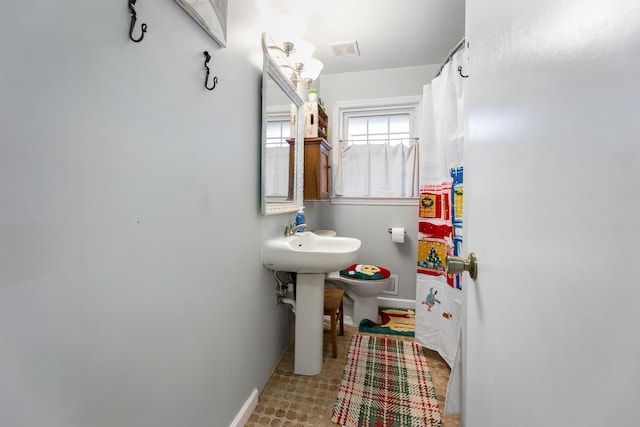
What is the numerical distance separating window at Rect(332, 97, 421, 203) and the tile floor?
149 cm

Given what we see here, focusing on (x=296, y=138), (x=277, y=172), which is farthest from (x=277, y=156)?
(x=296, y=138)

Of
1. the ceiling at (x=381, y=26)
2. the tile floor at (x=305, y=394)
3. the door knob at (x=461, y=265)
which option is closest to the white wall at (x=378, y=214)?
the ceiling at (x=381, y=26)

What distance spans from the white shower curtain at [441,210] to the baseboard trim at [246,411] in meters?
1.12

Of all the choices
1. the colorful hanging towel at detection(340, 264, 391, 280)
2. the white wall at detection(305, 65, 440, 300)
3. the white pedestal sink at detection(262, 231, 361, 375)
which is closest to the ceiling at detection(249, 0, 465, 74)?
the white wall at detection(305, 65, 440, 300)

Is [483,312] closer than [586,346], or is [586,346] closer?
[586,346]

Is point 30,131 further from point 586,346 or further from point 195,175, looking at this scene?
point 586,346

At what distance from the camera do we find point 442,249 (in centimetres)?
184

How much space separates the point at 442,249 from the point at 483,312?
4.53 feet

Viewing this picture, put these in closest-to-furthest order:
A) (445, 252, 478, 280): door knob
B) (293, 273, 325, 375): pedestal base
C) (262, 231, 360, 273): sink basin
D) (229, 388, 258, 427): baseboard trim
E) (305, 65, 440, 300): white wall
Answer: (445, 252, 478, 280): door knob
(229, 388, 258, 427): baseboard trim
(262, 231, 360, 273): sink basin
(293, 273, 325, 375): pedestal base
(305, 65, 440, 300): white wall

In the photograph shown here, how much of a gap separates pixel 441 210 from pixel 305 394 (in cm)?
143

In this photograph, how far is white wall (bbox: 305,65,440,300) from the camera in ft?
8.48

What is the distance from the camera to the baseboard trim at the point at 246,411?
3.85 ft

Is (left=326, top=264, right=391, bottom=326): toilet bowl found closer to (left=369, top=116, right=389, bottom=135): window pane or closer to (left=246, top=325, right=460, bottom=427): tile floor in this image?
(left=246, top=325, right=460, bottom=427): tile floor

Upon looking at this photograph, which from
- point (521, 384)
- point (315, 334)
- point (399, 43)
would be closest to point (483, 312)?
point (521, 384)
